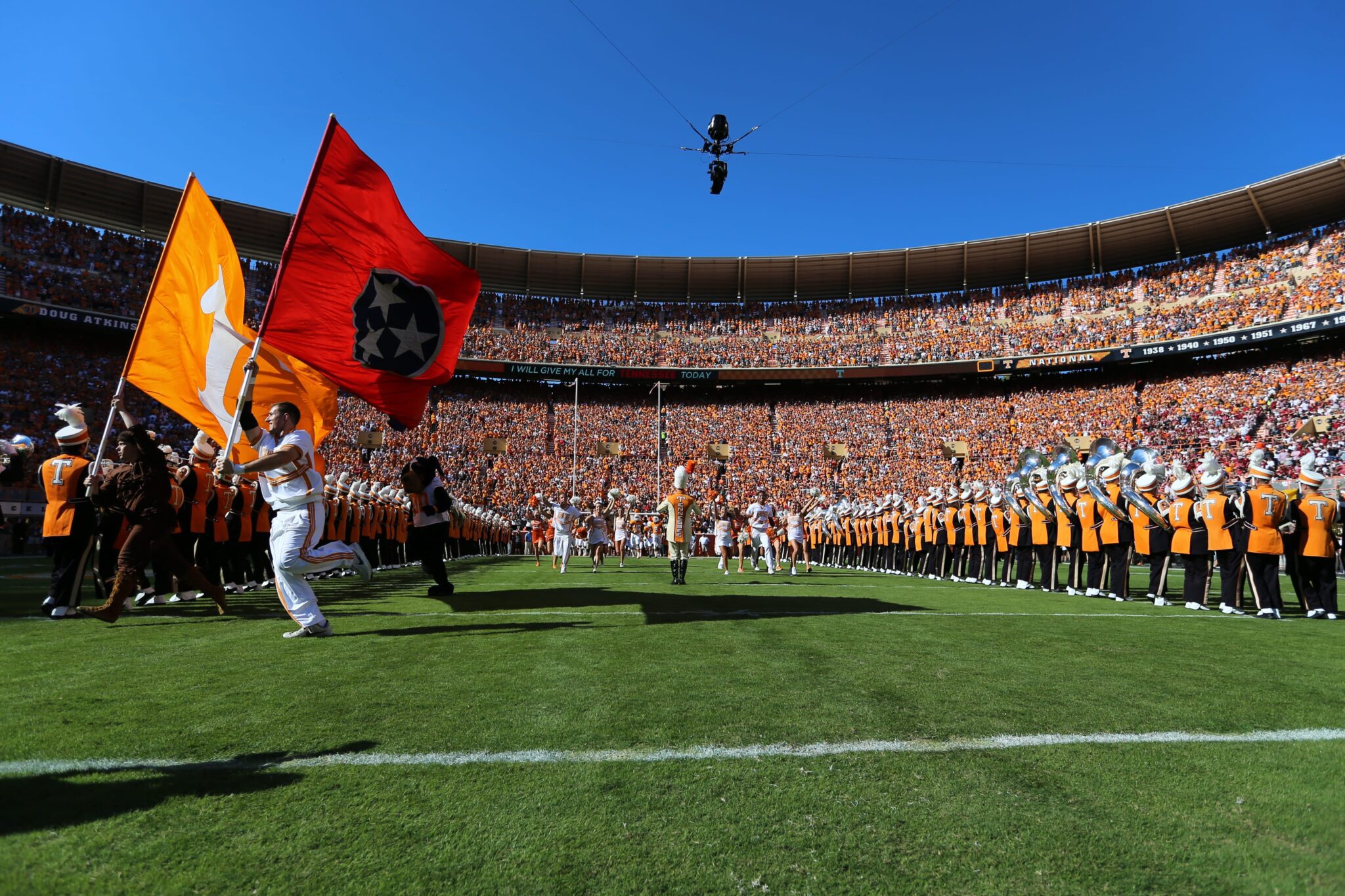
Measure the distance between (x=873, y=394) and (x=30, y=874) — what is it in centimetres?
4780

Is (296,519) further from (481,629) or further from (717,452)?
(717,452)

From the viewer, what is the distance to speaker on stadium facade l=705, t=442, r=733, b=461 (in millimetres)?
44438

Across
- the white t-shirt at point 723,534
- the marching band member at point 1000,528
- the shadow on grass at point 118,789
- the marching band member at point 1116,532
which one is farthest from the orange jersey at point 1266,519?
the white t-shirt at point 723,534

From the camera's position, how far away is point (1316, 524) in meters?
9.16

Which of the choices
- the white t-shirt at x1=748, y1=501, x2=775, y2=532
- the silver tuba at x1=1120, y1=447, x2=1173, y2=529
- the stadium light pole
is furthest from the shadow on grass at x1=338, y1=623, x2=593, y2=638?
the stadium light pole

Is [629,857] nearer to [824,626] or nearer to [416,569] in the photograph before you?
[824,626]

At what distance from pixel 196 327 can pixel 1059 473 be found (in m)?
13.1

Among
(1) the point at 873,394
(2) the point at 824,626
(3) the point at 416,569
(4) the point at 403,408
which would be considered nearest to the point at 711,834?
(2) the point at 824,626

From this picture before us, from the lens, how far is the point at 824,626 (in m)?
7.14

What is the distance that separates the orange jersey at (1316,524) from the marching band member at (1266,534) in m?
0.20

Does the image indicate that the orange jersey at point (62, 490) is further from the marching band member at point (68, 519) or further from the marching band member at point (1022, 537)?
the marching band member at point (1022, 537)

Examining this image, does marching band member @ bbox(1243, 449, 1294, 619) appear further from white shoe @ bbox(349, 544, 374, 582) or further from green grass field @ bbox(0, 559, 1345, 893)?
white shoe @ bbox(349, 544, 374, 582)

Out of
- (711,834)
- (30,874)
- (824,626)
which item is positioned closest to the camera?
(30,874)

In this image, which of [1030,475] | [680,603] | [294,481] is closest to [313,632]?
[294,481]
